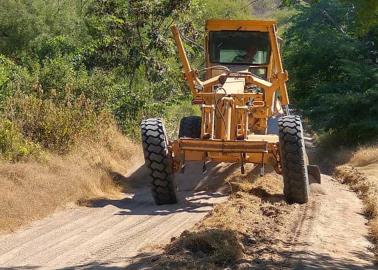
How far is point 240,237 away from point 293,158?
324 cm

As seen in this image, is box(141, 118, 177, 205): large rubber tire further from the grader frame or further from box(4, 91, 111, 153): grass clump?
box(4, 91, 111, 153): grass clump

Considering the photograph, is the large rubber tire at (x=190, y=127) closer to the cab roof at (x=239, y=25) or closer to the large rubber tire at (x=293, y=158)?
the cab roof at (x=239, y=25)

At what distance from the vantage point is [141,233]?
31.6 ft

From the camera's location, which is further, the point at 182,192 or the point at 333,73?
the point at 333,73

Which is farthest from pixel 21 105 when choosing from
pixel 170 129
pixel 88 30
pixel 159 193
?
pixel 88 30

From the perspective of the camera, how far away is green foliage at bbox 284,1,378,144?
23.3 meters

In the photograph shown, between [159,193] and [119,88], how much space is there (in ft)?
26.4

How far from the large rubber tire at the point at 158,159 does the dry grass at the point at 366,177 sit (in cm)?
332

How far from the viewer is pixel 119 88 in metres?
19.7

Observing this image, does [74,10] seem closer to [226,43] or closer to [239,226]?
[226,43]

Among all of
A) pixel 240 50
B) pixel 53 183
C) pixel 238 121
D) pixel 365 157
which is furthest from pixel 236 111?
pixel 365 157

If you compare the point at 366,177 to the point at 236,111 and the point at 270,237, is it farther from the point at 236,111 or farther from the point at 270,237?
the point at 270,237

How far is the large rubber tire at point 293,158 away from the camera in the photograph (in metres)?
11.4

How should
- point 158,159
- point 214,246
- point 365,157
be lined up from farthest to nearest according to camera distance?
point 365,157, point 158,159, point 214,246
